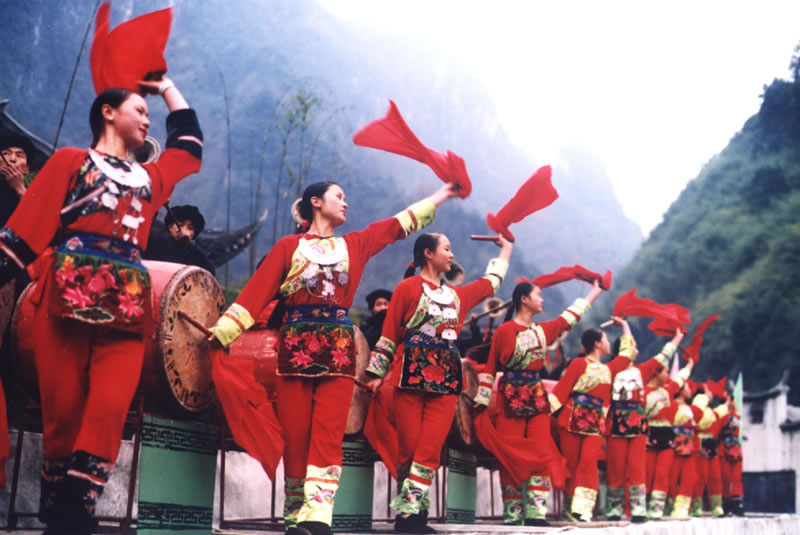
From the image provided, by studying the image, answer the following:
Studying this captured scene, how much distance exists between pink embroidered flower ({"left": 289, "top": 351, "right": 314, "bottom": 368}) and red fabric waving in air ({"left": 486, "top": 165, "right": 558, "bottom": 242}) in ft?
5.56

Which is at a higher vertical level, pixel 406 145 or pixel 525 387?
pixel 406 145

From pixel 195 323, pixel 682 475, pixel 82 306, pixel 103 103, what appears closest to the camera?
pixel 82 306

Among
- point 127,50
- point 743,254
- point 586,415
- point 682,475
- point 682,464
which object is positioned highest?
point 743,254

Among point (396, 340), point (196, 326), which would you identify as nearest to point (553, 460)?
point (396, 340)

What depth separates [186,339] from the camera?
355 centimetres

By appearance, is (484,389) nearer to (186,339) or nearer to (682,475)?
(186,339)

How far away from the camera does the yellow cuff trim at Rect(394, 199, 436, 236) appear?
13.0ft

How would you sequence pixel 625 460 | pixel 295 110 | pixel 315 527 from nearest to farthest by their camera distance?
pixel 315 527 < pixel 625 460 < pixel 295 110

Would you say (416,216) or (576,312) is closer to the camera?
(416,216)

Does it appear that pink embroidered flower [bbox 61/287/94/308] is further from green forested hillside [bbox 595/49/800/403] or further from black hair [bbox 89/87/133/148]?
green forested hillside [bbox 595/49/800/403]

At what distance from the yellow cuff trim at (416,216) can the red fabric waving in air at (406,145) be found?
198 millimetres

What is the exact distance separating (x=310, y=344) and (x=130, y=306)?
3.26 ft

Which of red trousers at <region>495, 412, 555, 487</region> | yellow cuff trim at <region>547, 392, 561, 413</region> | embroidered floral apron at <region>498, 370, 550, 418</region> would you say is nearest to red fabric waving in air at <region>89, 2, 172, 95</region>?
embroidered floral apron at <region>498, 370, 550, 418</region>

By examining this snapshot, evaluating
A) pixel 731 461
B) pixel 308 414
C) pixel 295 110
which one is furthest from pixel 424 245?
pixel 295 110
